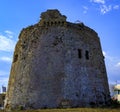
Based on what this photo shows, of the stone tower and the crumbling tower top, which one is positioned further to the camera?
the crumbling tower top

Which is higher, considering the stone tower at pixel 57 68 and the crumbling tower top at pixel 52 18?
the crumbling tower top at pixel 52 18

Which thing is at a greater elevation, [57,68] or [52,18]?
[52,18]

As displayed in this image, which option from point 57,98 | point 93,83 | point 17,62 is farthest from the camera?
Answer: point 17,62

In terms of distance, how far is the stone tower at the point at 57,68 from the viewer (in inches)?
925

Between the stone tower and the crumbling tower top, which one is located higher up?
the crumbling tower top

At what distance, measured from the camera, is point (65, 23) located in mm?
25109

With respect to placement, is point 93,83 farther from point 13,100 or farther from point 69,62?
point 13,100

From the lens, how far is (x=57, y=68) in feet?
78.3

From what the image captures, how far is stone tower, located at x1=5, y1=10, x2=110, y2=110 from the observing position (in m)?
23.5

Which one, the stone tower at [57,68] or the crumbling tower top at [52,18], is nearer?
the stone tower at [57,68]

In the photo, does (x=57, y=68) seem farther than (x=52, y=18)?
No

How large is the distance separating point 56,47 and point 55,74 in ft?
7.56

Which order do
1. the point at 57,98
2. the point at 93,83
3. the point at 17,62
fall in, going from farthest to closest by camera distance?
the point at 17,62, the point at 93,83, the point at 57,98

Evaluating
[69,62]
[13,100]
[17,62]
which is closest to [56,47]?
[69,62]
